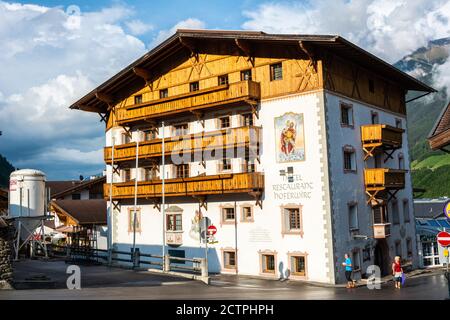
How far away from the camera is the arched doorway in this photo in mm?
36000

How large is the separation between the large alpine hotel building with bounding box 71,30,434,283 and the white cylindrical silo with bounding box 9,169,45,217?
19.4 feet

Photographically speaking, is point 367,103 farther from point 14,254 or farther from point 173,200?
point 14,254

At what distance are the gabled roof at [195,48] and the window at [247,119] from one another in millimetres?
4730

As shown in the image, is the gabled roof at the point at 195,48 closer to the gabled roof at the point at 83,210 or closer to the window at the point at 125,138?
the window at the point at 125,138

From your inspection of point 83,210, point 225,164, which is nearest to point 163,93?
point 225,164

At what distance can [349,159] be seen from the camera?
33656mm

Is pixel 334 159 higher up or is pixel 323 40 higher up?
pixel 323 40

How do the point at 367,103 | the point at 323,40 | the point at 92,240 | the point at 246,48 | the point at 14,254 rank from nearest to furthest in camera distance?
the point at 323,40 → the point at 246,48 → the point at 367,103 → the point at 14,254 → the point at 92,240

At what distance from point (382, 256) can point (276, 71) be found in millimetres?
15785

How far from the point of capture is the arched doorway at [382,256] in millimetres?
36000

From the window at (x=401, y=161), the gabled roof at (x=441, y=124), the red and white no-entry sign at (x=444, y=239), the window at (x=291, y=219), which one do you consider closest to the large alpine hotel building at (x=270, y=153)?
the window at (x=291, y=219)

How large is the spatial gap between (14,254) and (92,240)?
28.0ft

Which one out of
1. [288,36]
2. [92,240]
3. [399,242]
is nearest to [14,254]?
[92,240]

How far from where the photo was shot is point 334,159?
3147 centimetres
